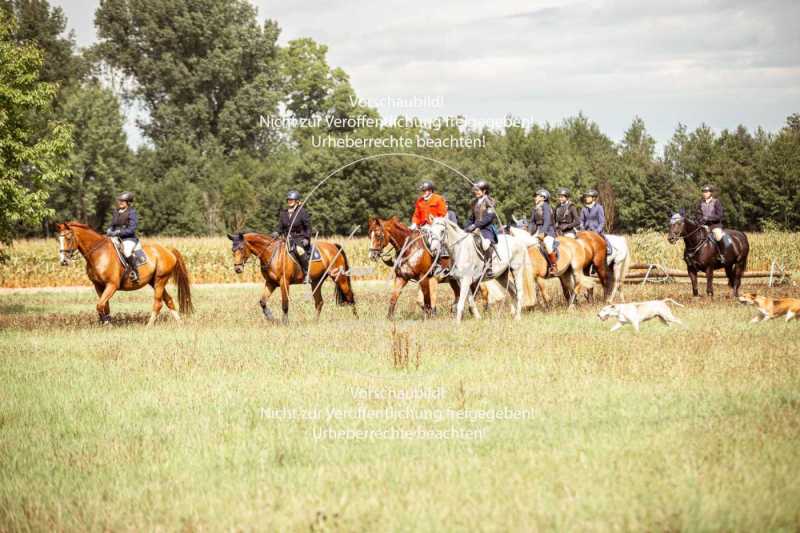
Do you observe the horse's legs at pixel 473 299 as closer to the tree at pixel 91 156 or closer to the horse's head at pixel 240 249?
the horse's head at pixel 240 249

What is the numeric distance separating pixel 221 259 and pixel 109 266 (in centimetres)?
1740

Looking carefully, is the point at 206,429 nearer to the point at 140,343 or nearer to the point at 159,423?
the point at 159,423

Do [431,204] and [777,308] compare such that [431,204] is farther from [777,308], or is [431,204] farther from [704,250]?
[704,250]

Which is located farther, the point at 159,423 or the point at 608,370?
the point at 608,370

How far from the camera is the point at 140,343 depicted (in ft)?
47.6

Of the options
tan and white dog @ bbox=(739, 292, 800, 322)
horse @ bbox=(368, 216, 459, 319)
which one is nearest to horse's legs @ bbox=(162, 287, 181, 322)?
horse @ bbox=(368, 216, 459, 319)

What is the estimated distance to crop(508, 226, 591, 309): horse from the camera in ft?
58.9

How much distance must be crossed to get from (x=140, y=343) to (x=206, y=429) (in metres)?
6.38

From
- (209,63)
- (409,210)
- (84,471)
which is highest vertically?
(209,63)

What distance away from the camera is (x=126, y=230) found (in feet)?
59.3

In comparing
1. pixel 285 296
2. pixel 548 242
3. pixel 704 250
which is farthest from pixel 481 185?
pixel 704 250

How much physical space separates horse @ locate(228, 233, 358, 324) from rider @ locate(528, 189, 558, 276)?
4.46 metres

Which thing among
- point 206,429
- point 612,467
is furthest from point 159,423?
point 612,467

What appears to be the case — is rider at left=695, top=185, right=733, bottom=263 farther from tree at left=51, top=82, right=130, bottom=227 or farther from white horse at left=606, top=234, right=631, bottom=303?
tree at left=51, top=82, right=130, bottom=227
